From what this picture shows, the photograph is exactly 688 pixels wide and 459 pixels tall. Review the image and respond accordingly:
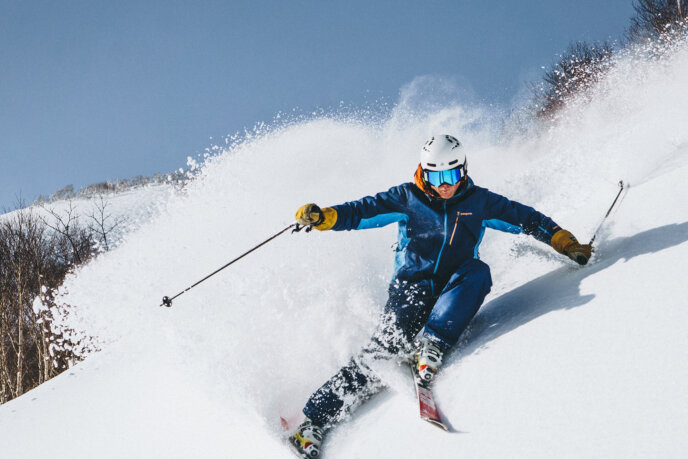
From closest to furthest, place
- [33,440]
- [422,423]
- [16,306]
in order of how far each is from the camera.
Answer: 1. [422,423]
2. [33,440]
3. [16,306]

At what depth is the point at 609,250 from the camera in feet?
9.34

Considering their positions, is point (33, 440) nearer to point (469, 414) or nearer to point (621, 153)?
point (469, 414)

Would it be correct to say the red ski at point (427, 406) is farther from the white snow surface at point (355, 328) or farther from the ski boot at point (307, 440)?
the ski boot at point (307, 440)

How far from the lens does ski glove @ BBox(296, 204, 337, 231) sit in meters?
2.77

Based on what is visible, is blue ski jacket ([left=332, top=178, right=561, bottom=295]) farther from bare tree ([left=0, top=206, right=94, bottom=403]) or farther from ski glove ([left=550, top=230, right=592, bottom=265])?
bare tree ([left=0, top=206, right=94, bottom=403])

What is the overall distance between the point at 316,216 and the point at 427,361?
1133mm

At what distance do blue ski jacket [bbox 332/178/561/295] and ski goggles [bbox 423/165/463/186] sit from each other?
0.11 metres

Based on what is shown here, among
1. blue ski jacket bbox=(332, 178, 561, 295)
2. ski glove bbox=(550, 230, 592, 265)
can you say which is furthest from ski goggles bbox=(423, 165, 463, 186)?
ski glove bbox=(550, 230, 592, 265)

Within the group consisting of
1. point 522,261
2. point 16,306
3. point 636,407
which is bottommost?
point 636,407

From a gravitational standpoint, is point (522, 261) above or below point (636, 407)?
above

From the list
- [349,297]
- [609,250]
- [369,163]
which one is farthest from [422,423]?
[369,163]

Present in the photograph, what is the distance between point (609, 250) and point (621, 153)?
264cm

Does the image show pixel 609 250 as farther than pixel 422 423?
Yes

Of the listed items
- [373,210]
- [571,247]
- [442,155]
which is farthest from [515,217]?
[373,210]
